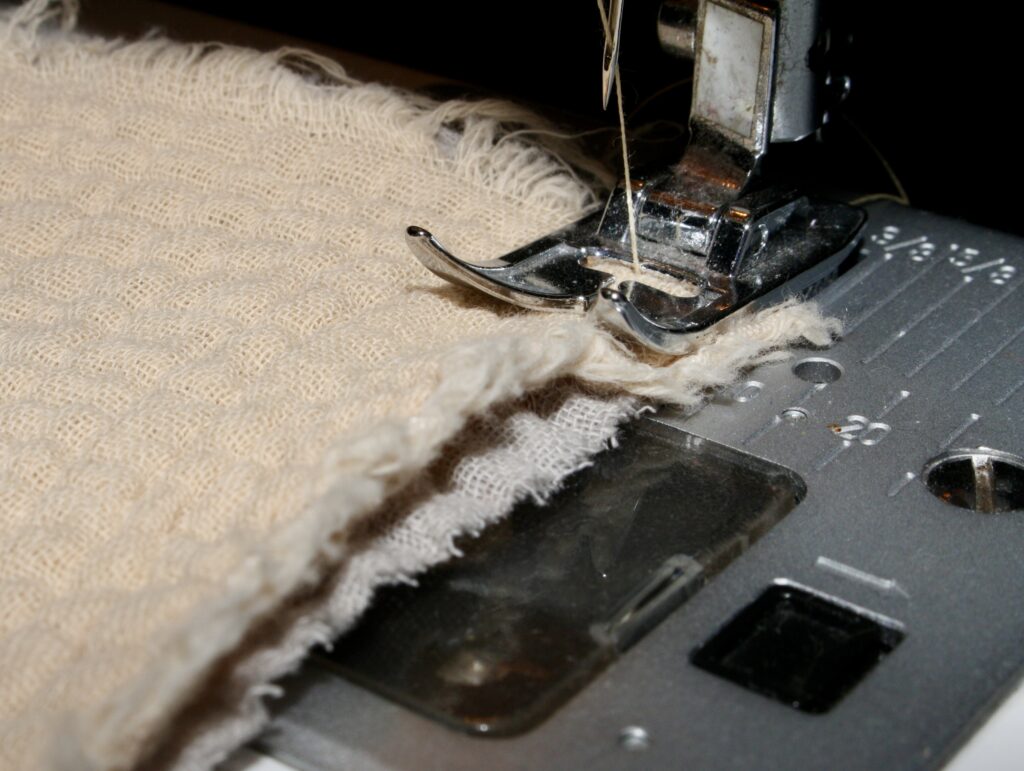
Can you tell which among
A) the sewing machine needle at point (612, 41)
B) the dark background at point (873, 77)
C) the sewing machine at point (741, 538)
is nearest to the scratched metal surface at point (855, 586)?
the sewing machine at point (741, 538)

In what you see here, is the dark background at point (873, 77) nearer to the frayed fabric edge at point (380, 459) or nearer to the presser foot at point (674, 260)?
the presser foot at point (674, 260)

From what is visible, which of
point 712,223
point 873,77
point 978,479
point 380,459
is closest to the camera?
point 380,459

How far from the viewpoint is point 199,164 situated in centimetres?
105

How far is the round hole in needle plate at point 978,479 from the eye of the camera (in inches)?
30.3

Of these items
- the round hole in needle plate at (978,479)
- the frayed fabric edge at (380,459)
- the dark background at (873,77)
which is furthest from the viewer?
the dark background at (873,77)

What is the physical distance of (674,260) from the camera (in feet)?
2.97

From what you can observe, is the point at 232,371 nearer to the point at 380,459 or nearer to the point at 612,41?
the point at 380,459

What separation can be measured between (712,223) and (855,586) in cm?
28

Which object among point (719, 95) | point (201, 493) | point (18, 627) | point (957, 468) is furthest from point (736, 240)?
point (18, 627)

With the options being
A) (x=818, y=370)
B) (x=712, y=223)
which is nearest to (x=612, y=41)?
(x=712, y=223)

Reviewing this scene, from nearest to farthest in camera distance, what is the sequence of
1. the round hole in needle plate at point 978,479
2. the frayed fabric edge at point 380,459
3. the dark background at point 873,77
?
the frayed fabric edge at point 380,459 < the round hole in needle plate at point 978,479 < the dark background at point 873,77

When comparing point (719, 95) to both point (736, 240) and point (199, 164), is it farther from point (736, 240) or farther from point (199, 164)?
point (199, 164)

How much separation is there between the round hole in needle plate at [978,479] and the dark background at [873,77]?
16.9 inches

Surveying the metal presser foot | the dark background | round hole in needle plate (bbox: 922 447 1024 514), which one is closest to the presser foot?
the metal presser foot
